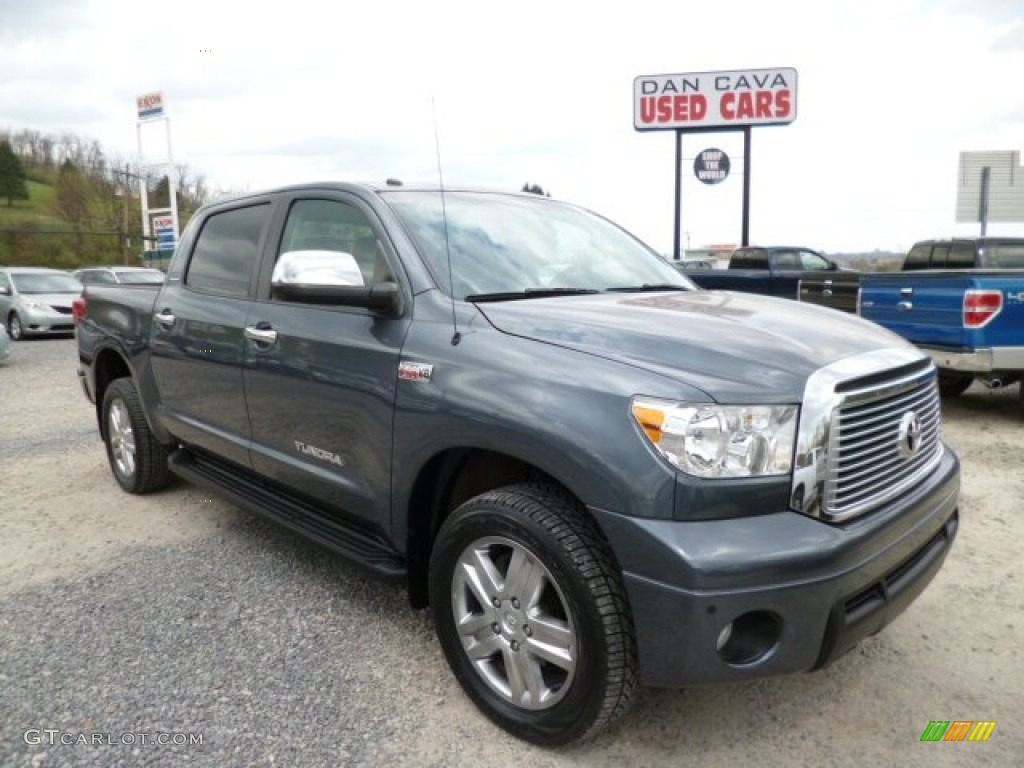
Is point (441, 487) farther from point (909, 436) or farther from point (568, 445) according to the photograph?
point (909, 436)

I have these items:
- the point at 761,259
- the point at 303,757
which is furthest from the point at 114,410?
the point at 761,259

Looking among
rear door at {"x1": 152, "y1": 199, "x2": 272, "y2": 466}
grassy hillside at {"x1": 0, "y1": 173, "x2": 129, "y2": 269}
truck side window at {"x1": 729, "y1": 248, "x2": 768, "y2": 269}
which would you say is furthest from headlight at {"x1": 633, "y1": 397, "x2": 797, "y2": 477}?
grassy hillside at {"x1": 0, "y1": 173, "x2": 129, "y2": 269}

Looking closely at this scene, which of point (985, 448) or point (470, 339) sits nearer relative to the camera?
point (470, 339)

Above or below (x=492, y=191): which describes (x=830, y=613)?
below

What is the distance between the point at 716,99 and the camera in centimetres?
2020

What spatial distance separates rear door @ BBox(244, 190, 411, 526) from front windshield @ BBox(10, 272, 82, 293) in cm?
1504

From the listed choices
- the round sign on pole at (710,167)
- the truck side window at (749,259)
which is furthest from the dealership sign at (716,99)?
the truck side window at (749,259)

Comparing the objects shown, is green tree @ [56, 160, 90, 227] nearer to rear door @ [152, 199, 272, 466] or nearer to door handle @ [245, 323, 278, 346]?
rear door @ [152, 199, 272, 466]

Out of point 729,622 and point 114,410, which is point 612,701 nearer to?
point 729,622

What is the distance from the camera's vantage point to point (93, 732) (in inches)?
97.7

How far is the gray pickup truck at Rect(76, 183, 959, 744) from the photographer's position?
201 cm

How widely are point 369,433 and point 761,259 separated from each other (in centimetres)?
1569

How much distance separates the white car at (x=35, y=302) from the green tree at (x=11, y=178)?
60.9 meters

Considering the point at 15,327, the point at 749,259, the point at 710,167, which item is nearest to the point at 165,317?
the point at 15,327
